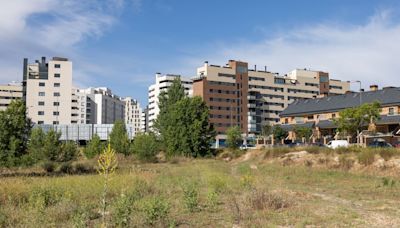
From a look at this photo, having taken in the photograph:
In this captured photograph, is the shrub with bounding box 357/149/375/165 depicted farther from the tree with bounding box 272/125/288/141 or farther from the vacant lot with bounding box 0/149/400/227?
the tree with bounding box 272/125/288/141

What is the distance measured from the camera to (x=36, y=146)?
38.9 m

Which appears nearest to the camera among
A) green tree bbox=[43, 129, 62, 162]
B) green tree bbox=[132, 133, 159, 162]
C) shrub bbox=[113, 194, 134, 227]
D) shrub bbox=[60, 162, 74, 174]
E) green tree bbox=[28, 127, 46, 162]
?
shrub bbox=[113, 194, 134, 227]

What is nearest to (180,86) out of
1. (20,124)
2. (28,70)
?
(20,124)

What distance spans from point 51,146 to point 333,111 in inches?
2097

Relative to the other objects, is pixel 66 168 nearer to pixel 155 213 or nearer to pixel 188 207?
pixel 188 207

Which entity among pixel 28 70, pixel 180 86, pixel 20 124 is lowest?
pixel 20 124

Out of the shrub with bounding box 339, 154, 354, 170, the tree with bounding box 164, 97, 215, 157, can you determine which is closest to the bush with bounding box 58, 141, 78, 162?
the tree with bounding box 164, 97, 215, 157

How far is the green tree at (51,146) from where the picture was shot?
123 feet

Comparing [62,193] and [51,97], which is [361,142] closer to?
[62,193]

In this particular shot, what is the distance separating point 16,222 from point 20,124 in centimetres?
2323

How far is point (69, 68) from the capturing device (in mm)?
112875

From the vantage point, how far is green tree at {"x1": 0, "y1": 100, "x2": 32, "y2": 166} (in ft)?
99.9

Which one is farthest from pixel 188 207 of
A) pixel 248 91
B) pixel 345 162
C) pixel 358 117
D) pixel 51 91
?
pixel 248 91

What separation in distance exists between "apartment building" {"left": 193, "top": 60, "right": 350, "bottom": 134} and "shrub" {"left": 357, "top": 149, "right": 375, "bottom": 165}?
76435 millimetres
